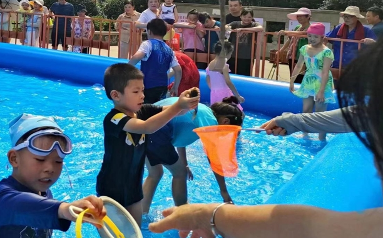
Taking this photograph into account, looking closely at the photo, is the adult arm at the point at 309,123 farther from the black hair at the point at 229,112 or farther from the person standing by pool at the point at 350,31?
the person standing by pool at the point at 350,31

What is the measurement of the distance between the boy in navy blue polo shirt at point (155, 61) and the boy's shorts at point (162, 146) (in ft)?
7.30

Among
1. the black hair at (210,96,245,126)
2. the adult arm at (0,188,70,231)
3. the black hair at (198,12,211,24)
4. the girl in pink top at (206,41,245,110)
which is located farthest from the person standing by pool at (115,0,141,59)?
the adult arm at (0,188,70,231)

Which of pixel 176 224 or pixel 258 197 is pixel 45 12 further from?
pixel 176 224

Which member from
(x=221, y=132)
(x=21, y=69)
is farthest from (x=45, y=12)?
(x=221, y=132)

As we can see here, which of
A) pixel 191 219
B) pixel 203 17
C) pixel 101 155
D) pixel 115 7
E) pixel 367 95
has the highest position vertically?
pixel 115 7

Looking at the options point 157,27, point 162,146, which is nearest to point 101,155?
point 157,27

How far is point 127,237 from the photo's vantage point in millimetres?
1846

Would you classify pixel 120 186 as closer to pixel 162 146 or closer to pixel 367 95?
pixel 162 146

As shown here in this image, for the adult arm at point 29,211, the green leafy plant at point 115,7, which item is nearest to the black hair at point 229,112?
the adult arm at point 29,211

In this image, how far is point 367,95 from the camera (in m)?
1.11

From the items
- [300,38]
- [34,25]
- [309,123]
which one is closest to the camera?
[309,123]

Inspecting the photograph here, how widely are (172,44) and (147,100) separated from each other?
11.6 feet

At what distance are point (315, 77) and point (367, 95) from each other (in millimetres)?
5532

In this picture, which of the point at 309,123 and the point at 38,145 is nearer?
the point at 38,145
